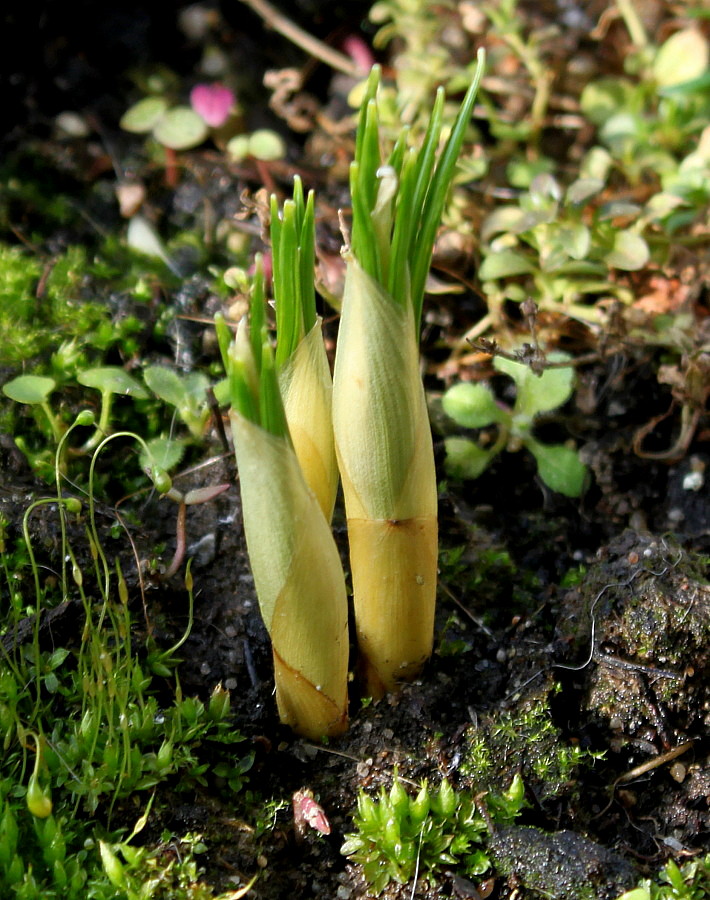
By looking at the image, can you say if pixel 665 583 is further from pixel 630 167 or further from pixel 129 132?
pixel 129 132

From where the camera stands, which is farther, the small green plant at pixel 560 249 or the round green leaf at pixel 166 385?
the small green plant at pixel 560 249

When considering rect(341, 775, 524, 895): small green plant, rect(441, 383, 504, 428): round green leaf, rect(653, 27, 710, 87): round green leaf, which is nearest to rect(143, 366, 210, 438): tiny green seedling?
rect(441, 383, 504, 428): round green leaf

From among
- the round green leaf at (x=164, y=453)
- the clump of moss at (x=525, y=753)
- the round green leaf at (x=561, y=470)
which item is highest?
the round green leaf at (x=164, y=453)

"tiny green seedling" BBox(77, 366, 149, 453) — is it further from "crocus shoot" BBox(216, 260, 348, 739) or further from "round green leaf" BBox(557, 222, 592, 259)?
"round green leaf" BBox(557, 222, 592, 259)

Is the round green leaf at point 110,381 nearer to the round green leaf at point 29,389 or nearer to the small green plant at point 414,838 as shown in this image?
the round green leaf at point 29,389

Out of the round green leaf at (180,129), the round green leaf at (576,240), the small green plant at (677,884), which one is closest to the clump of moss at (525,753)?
the small green plant at (677,884)

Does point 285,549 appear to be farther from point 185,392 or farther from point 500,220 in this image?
point 500,220
